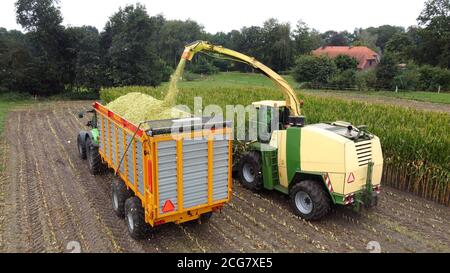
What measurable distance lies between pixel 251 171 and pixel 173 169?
3.78m

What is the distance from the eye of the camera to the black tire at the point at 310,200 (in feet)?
24.5

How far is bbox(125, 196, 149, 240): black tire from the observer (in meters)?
6.62

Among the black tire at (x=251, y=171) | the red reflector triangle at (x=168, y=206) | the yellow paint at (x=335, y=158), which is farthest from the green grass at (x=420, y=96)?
the red reflector triangle at (x=168, y=206)

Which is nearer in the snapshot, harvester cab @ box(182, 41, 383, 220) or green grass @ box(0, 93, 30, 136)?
harvester cab @ box(182, 41, 383, 220)

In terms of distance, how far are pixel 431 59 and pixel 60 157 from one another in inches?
1924

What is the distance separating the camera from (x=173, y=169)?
6.09m

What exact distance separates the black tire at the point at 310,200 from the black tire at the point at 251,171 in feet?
4.06

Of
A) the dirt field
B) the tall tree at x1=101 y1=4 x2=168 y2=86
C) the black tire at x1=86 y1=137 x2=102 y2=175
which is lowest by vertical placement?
the dirt field

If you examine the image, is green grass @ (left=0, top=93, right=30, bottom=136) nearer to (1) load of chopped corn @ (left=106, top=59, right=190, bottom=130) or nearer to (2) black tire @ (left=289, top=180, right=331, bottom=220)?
(1) load of chopped corn @ (left=106, top=59, right=190, bottom=130)

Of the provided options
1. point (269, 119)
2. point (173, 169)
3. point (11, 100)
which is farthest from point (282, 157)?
point (11, 100)

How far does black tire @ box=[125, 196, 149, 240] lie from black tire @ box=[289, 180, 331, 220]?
3353 millimetres

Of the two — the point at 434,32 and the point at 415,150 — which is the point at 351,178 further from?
the point at 434,32

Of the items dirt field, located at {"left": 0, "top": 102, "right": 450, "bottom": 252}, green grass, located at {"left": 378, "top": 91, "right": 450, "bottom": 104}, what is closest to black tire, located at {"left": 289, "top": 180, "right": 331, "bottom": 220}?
dirt field, located at {"left": 0, "top": 102, "right": 450, "bottom": 252}

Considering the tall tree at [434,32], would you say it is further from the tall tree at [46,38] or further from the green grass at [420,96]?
the tall tree at [46,38]
